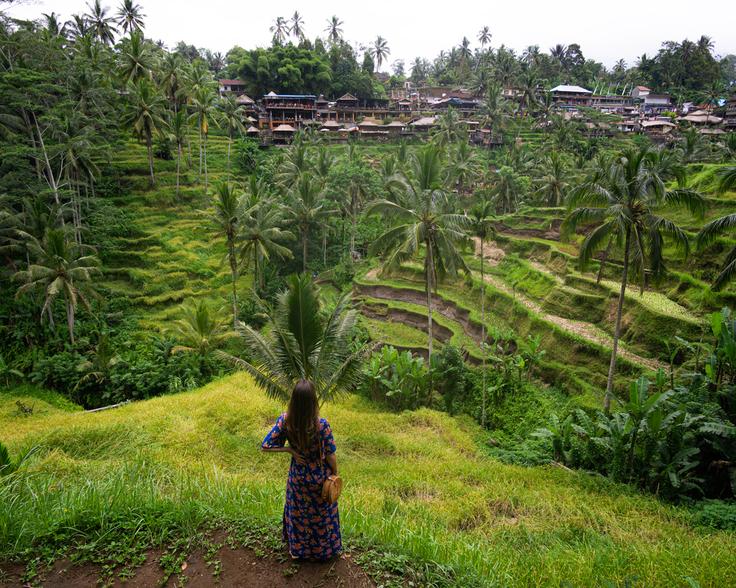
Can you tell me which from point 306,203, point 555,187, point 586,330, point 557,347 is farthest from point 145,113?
point 586,330

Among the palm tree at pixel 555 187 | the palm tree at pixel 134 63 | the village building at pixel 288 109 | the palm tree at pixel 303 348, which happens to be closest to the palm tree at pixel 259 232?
the palm tree at pixel 303 348

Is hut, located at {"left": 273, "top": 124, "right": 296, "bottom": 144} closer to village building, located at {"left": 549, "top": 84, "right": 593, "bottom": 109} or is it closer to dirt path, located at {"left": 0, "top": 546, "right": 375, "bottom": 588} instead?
village building, located at {"left": 549, "top": 84, "right": 593, "bottom": 109}

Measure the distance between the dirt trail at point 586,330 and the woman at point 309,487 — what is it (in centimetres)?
Result: 1519

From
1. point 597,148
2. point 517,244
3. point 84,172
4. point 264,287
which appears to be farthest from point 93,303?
point 597,148

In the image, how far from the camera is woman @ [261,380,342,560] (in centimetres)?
377

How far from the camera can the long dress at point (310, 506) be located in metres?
3.85

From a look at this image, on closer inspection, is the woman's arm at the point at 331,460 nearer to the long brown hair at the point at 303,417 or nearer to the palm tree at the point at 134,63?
the long brown hair at the point at 303,417

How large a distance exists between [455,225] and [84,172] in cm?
2928

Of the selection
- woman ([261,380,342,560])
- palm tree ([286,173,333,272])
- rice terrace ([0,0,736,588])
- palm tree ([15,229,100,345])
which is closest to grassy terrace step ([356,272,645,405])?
rice terrace ([0,0,736,588])

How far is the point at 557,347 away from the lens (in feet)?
60.3

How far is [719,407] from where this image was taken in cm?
943

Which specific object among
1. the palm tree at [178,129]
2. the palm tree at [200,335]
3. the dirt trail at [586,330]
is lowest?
the palm tree at [200,335]

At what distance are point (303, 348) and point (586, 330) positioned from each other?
14.3m

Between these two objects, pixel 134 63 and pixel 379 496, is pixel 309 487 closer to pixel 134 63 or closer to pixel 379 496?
pixel 379 496
